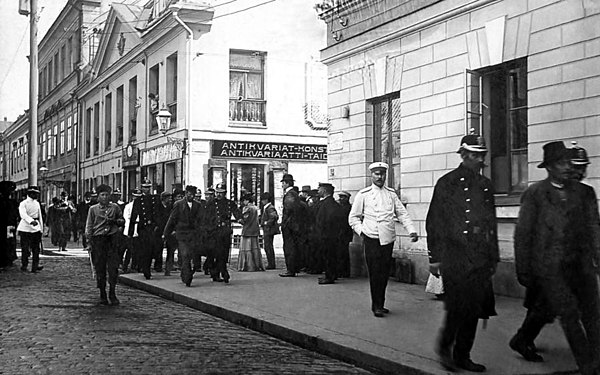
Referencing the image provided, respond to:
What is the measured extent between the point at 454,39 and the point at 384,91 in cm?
205

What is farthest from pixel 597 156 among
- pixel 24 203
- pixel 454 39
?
pixel 24 203

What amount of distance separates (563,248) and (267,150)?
18539 millimetres

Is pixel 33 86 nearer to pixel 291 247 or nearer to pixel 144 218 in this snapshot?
pixel 144 218

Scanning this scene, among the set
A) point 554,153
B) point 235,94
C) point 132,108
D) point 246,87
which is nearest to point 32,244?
point 235,94

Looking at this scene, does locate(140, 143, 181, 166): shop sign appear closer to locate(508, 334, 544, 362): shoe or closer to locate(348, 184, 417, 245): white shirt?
locate(348, 184, 417, 245): white shirt

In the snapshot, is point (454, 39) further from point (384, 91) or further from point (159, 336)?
point (159, 336)

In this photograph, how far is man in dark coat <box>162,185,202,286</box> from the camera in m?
12.4

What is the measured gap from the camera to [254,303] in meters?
10.2

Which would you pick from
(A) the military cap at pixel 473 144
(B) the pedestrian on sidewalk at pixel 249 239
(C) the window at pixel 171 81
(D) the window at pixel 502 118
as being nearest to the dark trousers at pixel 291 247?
(B) the pedestrian on sidewalk at pixel 249 239

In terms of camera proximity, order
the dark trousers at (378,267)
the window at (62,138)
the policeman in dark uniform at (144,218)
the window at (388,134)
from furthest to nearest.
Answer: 1. the window at (62,138)
2. the policeman in dark uniform at (144,218)
3. the window at (388,134)
4. the dark trousers at (378,267)

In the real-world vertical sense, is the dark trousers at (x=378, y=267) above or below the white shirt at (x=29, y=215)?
below

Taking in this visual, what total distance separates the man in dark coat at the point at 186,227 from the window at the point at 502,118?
4958 mm

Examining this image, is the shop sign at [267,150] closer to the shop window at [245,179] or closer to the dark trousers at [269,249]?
the shop window at [245,179]

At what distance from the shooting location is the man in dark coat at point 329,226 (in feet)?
41.3
